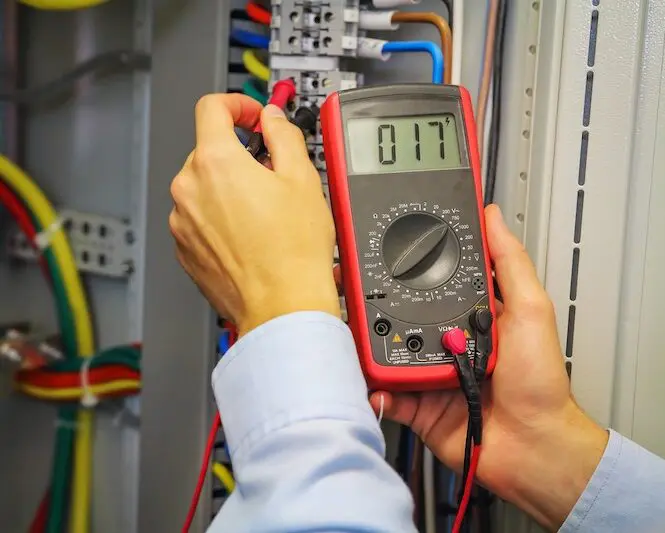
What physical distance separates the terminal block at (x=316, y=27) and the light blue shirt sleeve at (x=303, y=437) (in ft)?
1.22

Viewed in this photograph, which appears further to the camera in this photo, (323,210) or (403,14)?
(403,14)

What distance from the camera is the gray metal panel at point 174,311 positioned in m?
0.80

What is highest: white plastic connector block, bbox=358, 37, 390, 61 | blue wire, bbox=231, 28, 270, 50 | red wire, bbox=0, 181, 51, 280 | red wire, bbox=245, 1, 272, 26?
red wire, bbox=245, 1, 272, 26

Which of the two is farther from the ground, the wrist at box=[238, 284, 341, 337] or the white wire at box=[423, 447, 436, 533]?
the wrist at box=[238, 284, 341, 337]

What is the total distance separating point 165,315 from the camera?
85 centimetres

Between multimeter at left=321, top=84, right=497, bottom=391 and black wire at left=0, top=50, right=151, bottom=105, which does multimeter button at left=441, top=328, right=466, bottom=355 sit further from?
black wire at left=0, top=50, right=151, bottom=105

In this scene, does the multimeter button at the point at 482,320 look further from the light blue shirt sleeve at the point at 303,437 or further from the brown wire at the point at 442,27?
the brown wire at the point at 442,27

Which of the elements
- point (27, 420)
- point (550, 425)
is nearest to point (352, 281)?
point (550, 425)

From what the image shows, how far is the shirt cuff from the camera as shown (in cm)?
46

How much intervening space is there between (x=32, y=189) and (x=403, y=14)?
1.92 feet

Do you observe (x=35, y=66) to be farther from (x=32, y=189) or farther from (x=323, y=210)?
(x=323, y=210)

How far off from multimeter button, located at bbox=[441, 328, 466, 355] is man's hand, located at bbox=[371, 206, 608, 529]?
61 mm

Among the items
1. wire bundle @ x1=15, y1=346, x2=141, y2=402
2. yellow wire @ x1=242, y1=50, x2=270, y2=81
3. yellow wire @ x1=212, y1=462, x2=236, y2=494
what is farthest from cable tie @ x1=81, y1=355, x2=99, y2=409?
yellow wire @ x1=242, y1=50, x2=270, y2=81

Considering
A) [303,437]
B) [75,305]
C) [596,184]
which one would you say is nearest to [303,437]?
[303,437]
